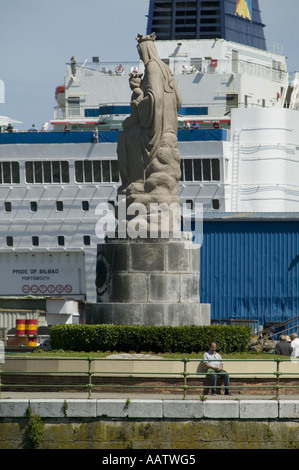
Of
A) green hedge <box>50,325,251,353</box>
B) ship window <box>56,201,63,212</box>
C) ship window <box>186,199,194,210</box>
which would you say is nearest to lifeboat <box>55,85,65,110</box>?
ship window <box>56,201,63,212</box>

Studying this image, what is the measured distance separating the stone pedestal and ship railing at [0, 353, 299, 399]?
4014mm

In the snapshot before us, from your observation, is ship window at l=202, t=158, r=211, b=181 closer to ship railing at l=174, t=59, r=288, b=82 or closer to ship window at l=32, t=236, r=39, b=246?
ship railing at l=174, t=59, r=288, b=82

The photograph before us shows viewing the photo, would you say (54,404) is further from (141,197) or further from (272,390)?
(141,197)

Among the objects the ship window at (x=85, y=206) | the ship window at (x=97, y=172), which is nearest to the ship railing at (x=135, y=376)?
the ship window at (x=85, y=206)

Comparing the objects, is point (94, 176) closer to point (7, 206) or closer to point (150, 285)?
point (7, 206)

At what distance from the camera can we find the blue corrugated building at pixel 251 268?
5731cm

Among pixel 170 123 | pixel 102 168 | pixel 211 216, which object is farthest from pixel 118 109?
pixel 170 123

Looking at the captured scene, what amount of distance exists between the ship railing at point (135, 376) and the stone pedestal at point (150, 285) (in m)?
4.01

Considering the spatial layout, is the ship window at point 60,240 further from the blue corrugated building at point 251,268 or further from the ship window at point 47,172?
the blue corrugated building at point 251,268

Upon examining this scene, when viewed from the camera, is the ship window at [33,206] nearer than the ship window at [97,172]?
No

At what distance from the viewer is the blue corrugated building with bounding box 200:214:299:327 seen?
188 feet

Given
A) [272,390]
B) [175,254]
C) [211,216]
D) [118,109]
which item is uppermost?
[118,109]

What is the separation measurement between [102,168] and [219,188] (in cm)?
803

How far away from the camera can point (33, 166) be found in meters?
74.0
